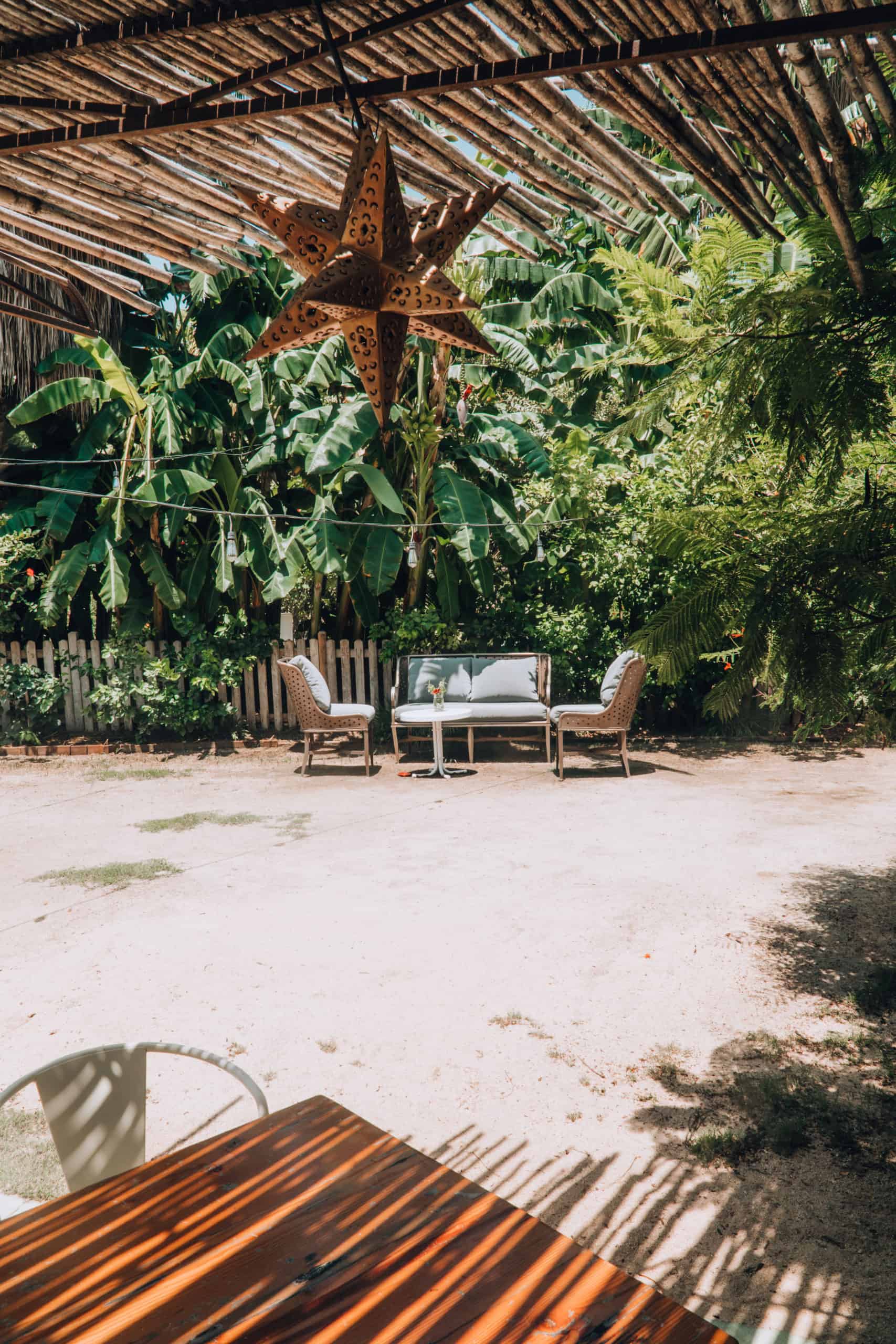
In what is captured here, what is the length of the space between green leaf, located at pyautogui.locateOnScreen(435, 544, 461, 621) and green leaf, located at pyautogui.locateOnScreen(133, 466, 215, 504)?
270 centimetres

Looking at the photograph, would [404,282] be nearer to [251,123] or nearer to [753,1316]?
[251,123]

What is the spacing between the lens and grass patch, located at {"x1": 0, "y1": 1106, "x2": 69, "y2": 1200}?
8.74 ft

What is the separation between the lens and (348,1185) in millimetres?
1500

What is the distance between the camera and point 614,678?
31.0 ft

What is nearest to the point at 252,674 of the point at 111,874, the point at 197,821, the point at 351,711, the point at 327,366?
the point at 351,711

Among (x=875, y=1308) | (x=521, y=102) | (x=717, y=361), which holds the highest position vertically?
(x=521, y=102)

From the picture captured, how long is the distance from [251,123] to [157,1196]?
2880 mm

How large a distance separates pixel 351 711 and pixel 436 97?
750cm

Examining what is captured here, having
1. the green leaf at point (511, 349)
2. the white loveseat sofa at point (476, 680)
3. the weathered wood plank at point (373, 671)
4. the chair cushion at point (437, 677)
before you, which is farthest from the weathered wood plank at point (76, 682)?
the green leaf at point (511, 349)

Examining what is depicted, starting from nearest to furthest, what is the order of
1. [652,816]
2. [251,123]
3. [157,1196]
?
[157,1196] < [251,123] < [652,816]

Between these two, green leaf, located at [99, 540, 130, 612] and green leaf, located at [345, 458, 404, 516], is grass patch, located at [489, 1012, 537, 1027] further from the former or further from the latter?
green leaf, located at [99, 540, 130, 612]

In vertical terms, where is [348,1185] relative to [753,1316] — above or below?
above

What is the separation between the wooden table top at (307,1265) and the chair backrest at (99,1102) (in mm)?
388

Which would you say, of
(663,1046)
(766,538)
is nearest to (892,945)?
(663,1046)
